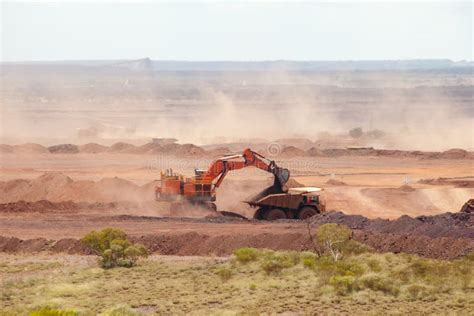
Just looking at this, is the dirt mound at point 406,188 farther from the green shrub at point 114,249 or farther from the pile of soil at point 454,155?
the green shrub at point 114,249

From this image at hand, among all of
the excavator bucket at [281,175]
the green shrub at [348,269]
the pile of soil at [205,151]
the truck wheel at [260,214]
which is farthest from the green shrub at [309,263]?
the pile of soil at [205,151]

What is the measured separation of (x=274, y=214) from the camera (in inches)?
1603

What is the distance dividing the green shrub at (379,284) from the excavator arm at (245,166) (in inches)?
520

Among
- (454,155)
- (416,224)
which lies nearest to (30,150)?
(454,155)

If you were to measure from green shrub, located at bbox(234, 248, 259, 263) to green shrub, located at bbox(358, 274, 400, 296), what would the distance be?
4.89 metres

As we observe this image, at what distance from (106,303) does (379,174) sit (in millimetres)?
39393

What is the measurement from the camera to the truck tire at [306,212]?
40.6 m

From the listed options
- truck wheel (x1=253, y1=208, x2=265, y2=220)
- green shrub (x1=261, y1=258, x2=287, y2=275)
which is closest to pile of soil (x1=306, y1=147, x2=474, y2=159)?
truck wheel (x1=253, y1=208, x2=265, y2=220)

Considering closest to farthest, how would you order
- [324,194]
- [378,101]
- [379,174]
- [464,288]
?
[464,288] → [324,194] → [379,174] → [378,101]

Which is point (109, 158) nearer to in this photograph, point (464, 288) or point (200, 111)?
point (464, 288)

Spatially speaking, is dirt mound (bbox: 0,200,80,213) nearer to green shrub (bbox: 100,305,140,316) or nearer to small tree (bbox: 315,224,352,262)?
small tree (bbox: 315,224,352,262)

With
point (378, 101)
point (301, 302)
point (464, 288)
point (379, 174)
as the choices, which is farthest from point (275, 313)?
point (378, 101)

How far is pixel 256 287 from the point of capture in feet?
92.6

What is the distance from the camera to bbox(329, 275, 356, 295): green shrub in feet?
88.6
